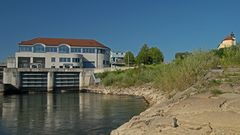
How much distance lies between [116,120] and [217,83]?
360 inches

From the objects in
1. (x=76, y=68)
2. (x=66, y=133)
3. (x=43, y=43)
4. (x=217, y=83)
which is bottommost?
(x=66, y=133)

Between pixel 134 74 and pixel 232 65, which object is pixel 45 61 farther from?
pixel 232 65

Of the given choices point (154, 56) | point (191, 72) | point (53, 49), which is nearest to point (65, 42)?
point (53, 49)

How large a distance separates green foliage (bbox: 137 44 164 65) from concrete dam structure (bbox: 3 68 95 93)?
60.2ft

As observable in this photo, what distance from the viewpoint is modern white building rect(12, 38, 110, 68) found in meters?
85.7

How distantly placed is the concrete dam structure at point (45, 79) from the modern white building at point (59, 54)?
737cm

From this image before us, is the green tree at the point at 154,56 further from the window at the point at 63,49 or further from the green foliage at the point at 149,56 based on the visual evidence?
the window at the point at 63,49

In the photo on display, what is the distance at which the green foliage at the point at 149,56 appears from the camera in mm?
94206

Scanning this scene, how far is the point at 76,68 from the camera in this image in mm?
81438

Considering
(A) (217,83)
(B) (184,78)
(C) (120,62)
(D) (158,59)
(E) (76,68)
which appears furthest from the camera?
(C) (120,62)

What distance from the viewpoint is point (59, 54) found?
8806cm

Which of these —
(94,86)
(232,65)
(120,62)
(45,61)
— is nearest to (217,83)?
(232,65)

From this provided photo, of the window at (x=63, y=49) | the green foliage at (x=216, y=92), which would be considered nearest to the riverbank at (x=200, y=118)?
the green foliage at (x=216, y=92)

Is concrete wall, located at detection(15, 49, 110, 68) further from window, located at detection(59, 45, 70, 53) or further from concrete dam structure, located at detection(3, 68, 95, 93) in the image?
concrete dam structure, located at detection(3, 68, 95, 93)
